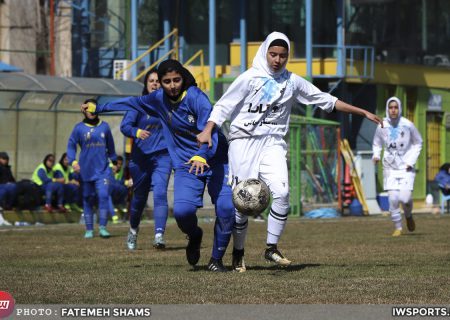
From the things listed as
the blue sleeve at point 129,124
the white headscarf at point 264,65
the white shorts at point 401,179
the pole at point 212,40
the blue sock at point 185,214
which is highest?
the pole at point 212,40

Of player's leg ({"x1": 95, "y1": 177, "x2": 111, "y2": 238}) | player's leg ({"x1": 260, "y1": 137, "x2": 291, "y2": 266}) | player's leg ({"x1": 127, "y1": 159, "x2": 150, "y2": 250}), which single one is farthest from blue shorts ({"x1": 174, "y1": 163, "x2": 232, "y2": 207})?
player's leg ({"x1": 95, "y1": 177, "x2": 111, "y2": 238})

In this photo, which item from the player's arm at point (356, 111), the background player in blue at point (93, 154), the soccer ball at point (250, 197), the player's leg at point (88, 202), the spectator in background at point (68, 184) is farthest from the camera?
the spectator in background at point (68, 184)

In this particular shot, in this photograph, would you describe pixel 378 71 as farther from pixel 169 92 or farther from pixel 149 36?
pixel 169 92

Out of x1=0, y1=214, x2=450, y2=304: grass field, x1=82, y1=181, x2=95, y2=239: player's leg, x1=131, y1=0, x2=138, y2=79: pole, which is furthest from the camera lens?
x1=131, y1=0, x2=138, y2=79: pole

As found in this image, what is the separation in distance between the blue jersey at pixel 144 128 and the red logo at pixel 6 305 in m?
6.81

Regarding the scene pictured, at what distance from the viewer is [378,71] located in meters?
40.1

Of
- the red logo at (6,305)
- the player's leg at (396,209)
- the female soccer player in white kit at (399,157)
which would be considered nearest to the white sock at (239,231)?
the red logo at (6,305)

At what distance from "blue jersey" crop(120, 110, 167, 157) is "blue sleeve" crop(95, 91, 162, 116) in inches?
131

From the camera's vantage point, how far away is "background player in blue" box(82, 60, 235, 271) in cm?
1226

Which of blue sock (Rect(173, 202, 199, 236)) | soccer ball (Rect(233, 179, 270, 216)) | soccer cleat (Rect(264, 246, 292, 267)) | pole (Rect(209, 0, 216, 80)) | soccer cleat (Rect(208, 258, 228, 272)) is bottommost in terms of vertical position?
soccer cleat (Rect(208, 258, 228, 272))

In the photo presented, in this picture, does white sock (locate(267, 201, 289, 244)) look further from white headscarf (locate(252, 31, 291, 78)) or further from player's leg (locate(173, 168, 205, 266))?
white headscarf (locate(252, 31, 291, 78))

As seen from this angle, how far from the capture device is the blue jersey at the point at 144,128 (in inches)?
656

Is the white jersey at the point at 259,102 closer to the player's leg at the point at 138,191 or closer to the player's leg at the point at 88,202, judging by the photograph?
the player's leg at the point at 138,191

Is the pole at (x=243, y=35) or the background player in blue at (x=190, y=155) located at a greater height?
the pole at (x=243, y=35)
